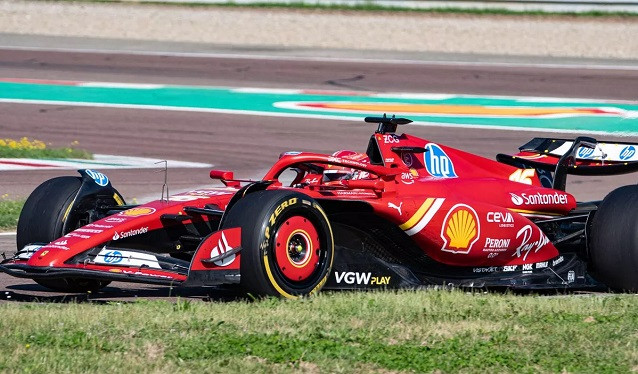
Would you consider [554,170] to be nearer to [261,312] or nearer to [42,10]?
[261,312]

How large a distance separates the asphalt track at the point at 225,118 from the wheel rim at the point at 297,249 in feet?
3.73

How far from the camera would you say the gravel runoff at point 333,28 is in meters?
29.1

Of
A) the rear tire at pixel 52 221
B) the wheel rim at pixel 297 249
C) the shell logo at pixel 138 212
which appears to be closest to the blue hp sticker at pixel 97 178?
the rear tire at pixel 52 221

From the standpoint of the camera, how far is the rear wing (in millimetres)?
9664

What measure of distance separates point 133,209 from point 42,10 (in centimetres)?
2662

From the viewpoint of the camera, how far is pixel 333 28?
103ft

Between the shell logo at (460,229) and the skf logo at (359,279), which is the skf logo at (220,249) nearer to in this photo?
the skf logo at (359,279)

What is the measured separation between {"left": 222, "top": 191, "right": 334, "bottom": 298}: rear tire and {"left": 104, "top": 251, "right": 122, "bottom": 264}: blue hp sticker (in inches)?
29.6

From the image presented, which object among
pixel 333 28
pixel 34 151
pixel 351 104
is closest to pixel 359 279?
pixel 34 151

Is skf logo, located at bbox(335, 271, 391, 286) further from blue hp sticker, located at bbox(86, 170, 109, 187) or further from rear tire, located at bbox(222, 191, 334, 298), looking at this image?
blue hp sticker, located at bbox(86, 170, 109, 187)

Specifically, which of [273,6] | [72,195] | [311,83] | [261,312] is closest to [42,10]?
[273,6]

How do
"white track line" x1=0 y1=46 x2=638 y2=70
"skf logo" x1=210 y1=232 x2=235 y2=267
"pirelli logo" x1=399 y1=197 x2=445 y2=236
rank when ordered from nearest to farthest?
1. "skf logo" x1=210 y1=232 x2=235 y2=267
2. "pirelli logo" x1=399 y1=197 x2=445 y2=236
3. "white track line" x1=0 y1=46 x2=638 y2=70

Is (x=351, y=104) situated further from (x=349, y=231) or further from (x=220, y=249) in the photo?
(x=220, y=249)

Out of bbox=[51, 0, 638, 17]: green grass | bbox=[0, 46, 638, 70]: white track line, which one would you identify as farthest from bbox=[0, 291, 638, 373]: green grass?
bbox=[51, 0, 638, 17]: green grass
